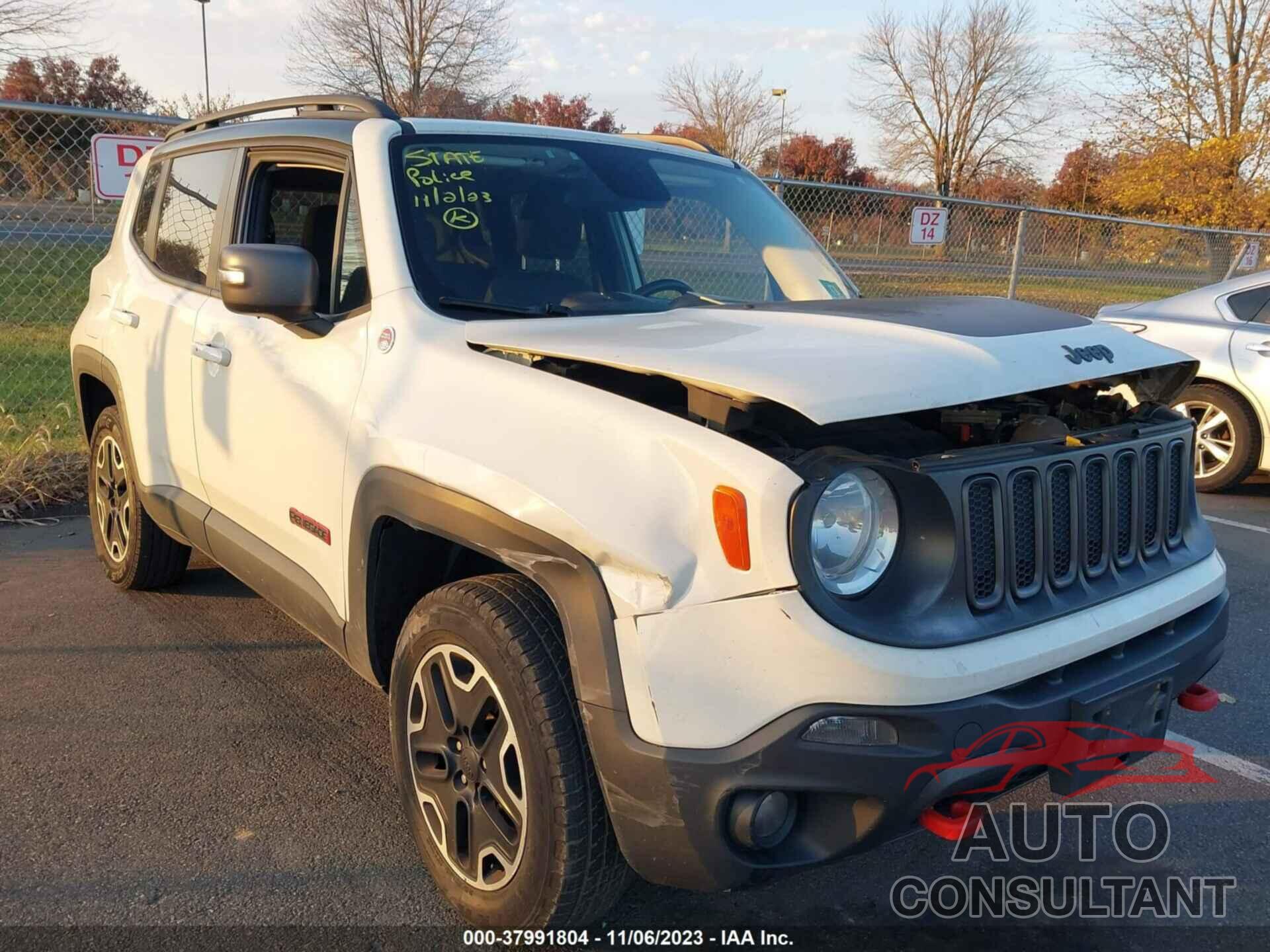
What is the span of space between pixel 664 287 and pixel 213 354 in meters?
1.56

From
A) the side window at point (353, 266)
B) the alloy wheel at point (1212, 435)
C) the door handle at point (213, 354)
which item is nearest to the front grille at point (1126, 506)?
the side window at point (353, 266)

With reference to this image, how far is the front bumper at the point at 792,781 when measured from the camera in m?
1.97

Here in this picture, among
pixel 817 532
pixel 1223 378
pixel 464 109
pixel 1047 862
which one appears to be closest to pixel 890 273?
pixel 1223 378

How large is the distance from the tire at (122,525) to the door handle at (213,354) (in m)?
0.94

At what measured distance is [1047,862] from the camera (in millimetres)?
2934

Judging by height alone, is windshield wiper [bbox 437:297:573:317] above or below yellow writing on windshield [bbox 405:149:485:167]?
below

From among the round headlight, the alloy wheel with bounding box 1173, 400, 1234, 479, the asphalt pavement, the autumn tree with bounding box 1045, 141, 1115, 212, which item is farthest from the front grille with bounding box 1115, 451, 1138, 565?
the autumn tree with bounding box 1045, 141, 1115, 212

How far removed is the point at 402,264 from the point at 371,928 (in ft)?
5.71

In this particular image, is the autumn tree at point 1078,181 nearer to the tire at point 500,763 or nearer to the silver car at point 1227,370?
the silver car at point 1227,370

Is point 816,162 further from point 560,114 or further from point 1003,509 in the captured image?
point 1003,509

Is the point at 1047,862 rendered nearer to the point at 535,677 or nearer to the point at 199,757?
the point at 535,677

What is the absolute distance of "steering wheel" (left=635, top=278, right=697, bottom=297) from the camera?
3326 millimetres

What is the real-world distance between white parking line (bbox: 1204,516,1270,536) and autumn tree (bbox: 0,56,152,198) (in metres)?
7.66
